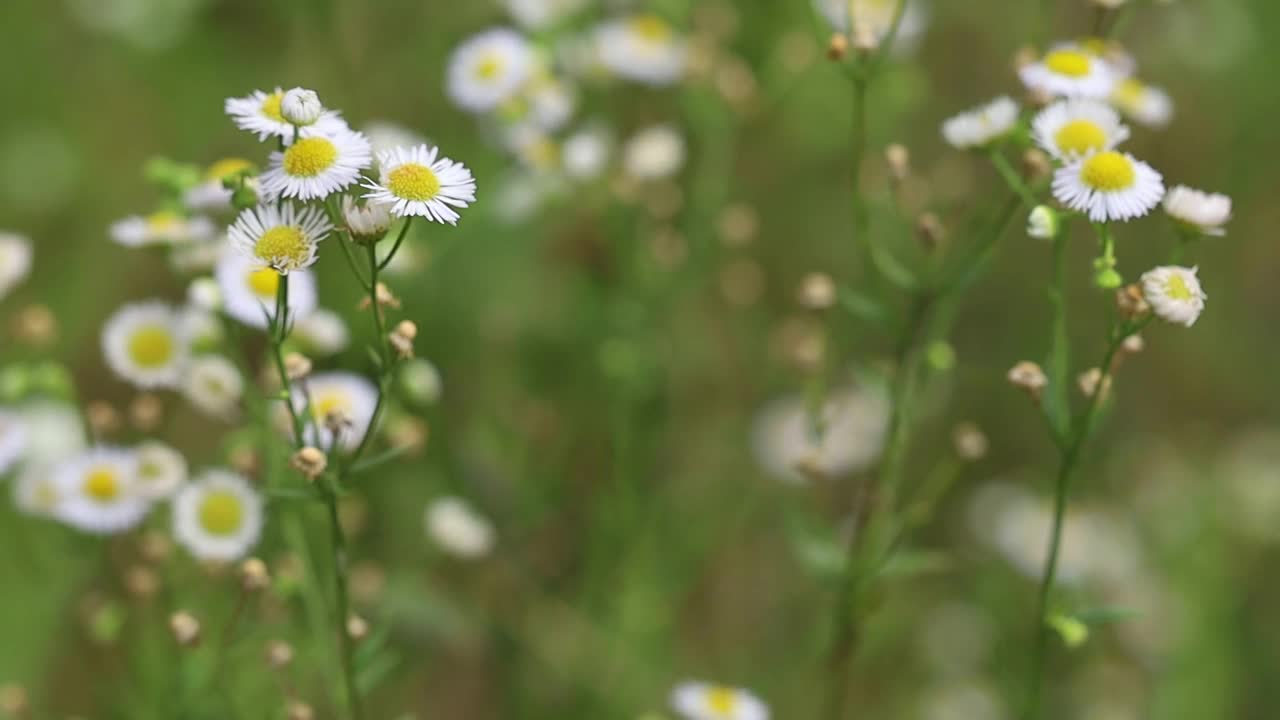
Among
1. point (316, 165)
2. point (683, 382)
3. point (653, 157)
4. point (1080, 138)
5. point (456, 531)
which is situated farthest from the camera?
point (683, 382)

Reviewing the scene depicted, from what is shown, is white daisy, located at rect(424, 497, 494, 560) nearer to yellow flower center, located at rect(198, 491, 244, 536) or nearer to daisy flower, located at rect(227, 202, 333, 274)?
yellow flower center, located at rect(198, 491, 244, 536)

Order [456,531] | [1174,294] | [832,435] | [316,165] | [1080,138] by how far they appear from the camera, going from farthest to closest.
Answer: [832,435] → [456,531] → [1080,138] → [1174,294] → [316,165]

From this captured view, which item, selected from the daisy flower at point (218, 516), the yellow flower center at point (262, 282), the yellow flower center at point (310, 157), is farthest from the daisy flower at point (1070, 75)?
the daisy flower at point (218, 516)

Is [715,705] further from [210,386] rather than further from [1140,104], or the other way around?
[1140,104]

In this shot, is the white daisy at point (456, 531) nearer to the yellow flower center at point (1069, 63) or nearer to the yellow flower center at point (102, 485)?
the yellow flower center at point (102, 485)

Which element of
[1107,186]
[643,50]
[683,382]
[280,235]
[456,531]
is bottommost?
[280,235]

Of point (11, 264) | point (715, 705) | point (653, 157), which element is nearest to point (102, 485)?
point (11, 264)
